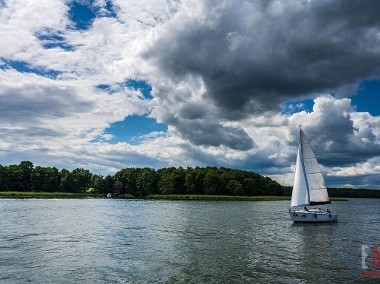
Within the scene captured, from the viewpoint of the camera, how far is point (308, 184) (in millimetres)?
69000

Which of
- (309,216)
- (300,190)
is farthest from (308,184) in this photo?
(309,216)

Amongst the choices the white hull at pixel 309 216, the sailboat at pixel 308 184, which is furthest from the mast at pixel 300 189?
the white hull at pixel 309 216

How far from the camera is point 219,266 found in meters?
30.9

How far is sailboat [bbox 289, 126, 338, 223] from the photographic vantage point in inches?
2689

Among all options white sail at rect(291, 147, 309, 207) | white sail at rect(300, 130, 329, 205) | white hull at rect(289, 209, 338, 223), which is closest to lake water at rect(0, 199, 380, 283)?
white hull at rect(289, 209, 338, 223)

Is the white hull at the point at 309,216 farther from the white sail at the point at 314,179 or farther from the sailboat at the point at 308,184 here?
the white sail at the point at 314,179

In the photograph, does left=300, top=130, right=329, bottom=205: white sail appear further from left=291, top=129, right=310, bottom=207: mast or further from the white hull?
the white hull

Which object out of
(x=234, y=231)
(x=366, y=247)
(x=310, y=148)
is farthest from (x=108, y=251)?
(x=310, y=148)

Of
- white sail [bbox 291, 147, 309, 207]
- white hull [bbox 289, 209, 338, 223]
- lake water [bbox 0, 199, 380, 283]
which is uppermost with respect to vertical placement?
white sail [bbox 291, 147, 309, 207]

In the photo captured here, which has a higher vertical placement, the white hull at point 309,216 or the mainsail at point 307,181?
the mainsail at point 307,181

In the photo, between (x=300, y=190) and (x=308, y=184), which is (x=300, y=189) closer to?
(x=300, y=190)

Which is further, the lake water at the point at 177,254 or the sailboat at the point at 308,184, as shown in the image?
the sailboat at the point at 308,184

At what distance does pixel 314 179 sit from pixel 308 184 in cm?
154

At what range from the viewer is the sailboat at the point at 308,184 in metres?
68.3
